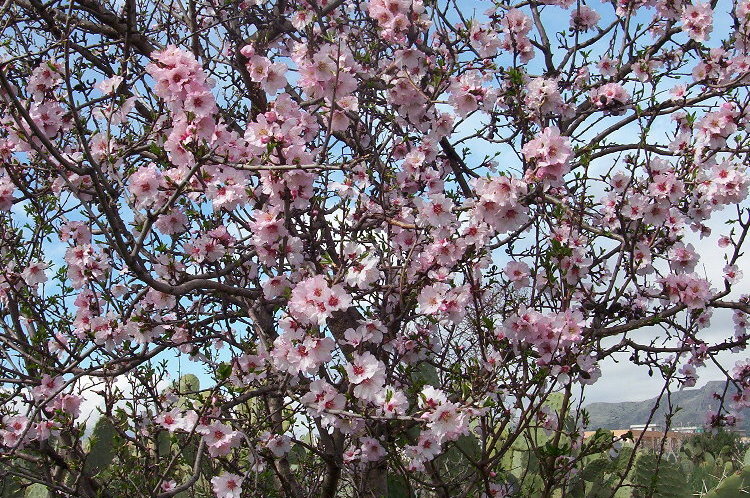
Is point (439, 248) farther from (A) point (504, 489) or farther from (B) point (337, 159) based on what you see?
(A) point (504, 489)

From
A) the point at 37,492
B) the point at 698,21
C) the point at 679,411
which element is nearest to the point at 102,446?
the point at 37,492

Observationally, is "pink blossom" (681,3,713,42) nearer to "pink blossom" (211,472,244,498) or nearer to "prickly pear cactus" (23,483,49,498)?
"pink blossom" (211,472,244,498)

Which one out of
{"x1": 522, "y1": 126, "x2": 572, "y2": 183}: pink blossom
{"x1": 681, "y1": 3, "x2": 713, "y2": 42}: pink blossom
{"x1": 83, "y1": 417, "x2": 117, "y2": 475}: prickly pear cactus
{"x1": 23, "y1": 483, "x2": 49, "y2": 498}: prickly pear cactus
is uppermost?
{"x1": 681, "y1": 3, "x2": 713, "y2": 42}: pink blossom

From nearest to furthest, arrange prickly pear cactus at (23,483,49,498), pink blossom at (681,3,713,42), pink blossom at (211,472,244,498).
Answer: pink blossom at (211,472,244,498) < pink blossom at (681,3,713,42) < prickly pear cactus at (23,483,49,498)

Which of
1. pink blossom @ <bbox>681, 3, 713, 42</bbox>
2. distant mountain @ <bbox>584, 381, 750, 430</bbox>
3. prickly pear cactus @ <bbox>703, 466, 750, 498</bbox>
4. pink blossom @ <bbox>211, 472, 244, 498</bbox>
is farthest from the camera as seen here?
pink blossom @ <bbox>681, 3, 713, 42</bbox>

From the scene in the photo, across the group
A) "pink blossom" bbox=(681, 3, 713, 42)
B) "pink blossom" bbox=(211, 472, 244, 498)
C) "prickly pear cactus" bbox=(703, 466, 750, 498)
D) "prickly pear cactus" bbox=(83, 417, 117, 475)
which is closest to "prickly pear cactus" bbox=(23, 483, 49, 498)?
"prickly pear cactus" bbox=(83, 417, 117, 475)

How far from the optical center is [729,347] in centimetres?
420

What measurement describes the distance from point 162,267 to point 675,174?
281cm

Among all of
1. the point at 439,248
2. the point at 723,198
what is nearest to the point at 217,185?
the point at 439,248

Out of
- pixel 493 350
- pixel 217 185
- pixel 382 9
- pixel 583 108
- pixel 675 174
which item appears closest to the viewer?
pixel 217 185

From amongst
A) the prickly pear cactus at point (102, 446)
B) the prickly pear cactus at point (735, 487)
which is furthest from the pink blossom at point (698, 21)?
the prickly pear cactus at point (102, 446)

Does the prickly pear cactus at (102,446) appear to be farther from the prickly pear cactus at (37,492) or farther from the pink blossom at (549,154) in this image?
the pink blossom at (549,154)

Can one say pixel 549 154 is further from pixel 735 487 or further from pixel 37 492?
pixel 37 492

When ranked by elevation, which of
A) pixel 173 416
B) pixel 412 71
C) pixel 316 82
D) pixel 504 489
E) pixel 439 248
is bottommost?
pixel 504 489
